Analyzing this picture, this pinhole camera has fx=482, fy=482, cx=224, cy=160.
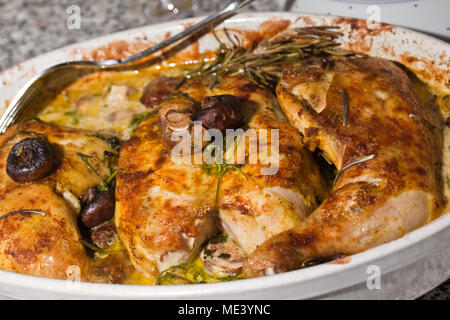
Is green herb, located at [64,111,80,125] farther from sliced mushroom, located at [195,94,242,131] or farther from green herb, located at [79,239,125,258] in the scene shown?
sliced mushroom, located at [195,94,242,131]

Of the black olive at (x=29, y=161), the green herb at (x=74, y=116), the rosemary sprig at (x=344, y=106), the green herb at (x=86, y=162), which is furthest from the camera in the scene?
the green herb at (x=74, y=116)

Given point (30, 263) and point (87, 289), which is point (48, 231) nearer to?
point (30, 263)

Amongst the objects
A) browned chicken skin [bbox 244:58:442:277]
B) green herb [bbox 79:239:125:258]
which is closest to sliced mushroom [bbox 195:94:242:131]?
browned chicken skin [bbox 244:58:442:277]

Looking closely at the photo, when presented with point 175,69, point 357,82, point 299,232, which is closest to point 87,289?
point 299,232

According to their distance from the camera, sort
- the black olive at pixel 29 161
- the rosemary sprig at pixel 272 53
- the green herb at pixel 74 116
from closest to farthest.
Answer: the black olive at pixel 29 161 → the rosemary sprig at pixel 272 53 → the green herb at pixel 74 116

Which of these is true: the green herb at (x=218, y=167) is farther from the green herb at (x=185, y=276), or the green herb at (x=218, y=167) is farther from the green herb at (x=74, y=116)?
the green herb at (x=74, y=116)

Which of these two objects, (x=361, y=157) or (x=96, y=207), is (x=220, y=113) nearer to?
(x=361, y=157)

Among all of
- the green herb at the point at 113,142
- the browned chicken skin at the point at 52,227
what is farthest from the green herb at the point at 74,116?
the browned chicken skin at the point at 52,227
